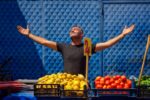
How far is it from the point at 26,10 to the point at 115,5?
1.87 meters

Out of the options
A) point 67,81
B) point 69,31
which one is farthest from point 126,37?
point 67,81

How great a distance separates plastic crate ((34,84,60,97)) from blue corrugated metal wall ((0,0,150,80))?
191 inches

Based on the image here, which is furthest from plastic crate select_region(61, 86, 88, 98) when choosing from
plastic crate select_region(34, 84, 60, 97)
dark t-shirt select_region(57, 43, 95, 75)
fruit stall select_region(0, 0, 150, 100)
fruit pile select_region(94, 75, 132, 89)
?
fruit stall select_region(0, 0, 150, 100)

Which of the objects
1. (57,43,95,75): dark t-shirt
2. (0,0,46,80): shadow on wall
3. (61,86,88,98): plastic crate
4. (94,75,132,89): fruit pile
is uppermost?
(0,0,46,80): shadow on wall

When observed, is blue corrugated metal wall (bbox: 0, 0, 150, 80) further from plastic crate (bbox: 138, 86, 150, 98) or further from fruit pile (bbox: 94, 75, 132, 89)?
plastic crate (bbox: 138, 86, 150, 98)

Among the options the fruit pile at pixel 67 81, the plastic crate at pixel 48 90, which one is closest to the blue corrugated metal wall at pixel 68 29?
the fruit pile at pixel 67 81

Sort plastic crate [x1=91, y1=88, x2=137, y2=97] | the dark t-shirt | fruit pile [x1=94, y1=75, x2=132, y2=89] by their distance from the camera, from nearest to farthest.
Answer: plastic crate [x1=91, y1=88, x2=137, y2=97] < fruit pile [x1=94, y1=75, x2=132, y2=89] < the dark t-shirt

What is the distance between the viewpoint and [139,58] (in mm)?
9258

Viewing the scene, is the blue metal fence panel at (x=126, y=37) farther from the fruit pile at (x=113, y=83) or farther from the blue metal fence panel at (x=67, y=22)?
the fruit pile at (x=113, y=83)

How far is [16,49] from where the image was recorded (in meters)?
9.38

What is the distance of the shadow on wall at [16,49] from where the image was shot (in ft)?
30.6

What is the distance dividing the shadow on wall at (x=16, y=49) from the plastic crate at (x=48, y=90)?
493cm

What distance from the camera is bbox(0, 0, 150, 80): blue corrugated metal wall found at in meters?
9.21

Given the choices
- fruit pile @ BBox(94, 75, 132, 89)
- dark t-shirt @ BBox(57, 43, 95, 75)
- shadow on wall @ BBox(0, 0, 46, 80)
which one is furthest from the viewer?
shadow on wall @ BBox(0, 0, 46, 80)
